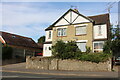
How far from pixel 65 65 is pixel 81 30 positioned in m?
8.38

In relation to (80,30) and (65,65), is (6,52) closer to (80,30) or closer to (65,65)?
(65,65)

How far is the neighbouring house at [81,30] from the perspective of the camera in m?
22.5

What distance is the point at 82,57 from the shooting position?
56.3 feet

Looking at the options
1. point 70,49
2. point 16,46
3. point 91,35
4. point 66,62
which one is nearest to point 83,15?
point 91,35

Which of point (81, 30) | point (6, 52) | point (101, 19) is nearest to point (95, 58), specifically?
point (81, 30)

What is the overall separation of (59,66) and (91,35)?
26.7ft

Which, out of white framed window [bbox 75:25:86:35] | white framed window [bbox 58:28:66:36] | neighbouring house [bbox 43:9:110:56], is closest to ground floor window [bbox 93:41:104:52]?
neighbouring house [bbox 43:9:110:56]

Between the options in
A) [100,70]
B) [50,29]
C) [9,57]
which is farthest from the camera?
[50,29]

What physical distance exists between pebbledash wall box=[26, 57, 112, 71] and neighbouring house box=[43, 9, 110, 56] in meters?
5.27

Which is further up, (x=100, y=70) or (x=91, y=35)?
(x=91, y=35)

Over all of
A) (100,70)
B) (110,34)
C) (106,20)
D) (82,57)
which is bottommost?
(100,70)

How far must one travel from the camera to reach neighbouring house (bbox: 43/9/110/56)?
22480mm

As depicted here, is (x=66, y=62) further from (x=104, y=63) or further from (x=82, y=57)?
(x=104, y=63)

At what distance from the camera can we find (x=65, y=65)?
17.5 metres
